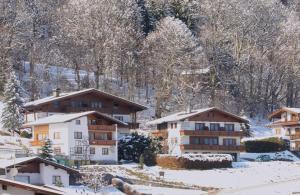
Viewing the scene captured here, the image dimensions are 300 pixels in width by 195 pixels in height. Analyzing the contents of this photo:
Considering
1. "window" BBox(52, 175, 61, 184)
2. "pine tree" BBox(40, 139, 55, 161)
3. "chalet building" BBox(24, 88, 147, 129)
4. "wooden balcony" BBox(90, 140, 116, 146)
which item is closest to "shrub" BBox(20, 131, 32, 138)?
"chalet building" BBox(24, 88, 147, 129)

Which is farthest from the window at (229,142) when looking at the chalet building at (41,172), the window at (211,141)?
the chalet building at (41,172)

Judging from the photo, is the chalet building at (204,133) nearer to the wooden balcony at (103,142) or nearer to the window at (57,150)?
the wooden balcony at (103,142)

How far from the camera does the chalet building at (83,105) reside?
81.8 m

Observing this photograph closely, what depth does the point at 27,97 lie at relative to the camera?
97312mm

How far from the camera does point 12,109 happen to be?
82625mm

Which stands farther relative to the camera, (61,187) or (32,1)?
(32,1)

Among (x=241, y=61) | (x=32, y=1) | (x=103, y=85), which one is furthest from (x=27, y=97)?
(x=241, y=61)

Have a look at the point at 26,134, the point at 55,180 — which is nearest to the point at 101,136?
the point at 26,134

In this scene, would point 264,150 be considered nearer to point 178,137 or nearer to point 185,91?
point 178,137

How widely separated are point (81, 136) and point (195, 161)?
37.4 feet

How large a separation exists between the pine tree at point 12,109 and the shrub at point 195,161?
731 inches

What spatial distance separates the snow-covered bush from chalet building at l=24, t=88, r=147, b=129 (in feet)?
21.3

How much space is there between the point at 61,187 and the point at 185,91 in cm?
4743

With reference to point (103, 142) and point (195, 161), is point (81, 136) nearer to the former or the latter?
point (103, 142)
